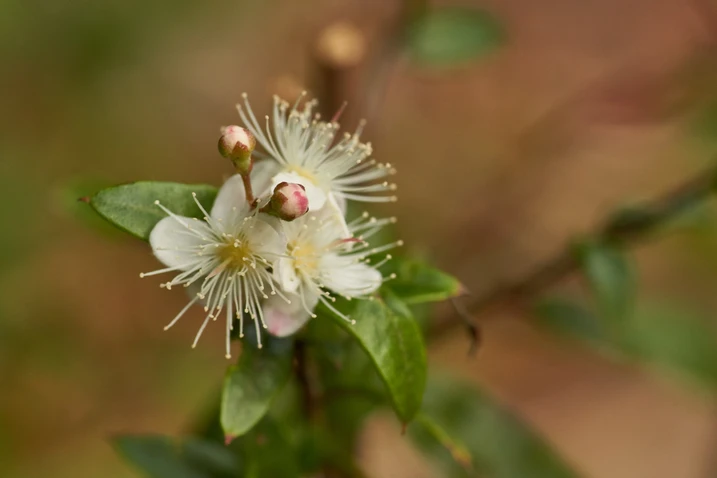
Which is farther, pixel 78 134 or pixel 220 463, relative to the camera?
pixel 78 134

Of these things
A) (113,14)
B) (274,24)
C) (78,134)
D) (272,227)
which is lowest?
(272,227)

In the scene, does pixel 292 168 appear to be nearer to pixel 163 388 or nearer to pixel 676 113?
pixel 676 113

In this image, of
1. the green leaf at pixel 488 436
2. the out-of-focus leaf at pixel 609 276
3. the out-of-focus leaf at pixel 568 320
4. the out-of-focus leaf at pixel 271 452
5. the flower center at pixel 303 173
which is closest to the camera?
the flower center at pixel 303 173

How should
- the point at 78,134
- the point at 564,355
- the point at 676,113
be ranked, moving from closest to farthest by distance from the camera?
1. the point at 676,113
2. the point at 78,134
3. the point at 564,355

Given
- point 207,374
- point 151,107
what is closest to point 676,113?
point 207,374

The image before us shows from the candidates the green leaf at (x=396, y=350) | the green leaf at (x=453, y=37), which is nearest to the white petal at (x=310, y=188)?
the green leaf at (x=396, y=350)

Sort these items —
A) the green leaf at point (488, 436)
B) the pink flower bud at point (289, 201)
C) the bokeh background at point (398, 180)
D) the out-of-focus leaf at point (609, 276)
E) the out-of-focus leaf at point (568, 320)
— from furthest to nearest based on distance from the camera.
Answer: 1. the bokeh background at point (398, 180)
2. the out-of-focus leaf at point (568, 320)
3. the green leaf at point (488, 436)
4. the out-of-focus leaf at point (609, 276)
5. the pink flower bud at point (289, 201)

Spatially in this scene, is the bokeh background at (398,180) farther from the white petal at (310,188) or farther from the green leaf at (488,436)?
the white petal at (310,188)

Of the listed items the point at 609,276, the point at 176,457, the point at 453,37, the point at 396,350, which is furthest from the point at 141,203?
the point at 453,37
